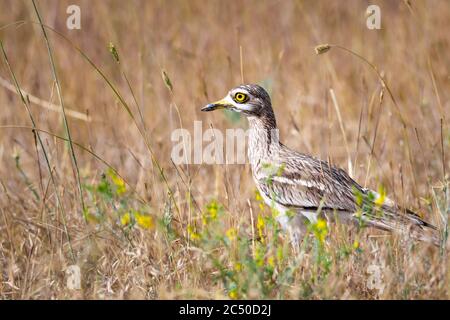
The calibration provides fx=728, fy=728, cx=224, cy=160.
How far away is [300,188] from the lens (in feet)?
14.6

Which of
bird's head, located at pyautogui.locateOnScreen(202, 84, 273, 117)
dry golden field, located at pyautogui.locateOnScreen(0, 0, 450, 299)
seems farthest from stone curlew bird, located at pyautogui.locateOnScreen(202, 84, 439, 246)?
dry golden field, located at pyautogui.locateOnScreen(0, 0, 450, 299)

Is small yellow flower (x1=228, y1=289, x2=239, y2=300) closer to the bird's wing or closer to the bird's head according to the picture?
the bird's wing

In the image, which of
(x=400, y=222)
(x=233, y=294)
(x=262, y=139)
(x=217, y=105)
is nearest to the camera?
(x=233, y=294)

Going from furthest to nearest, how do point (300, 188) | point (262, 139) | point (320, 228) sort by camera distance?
point (262, 139) → point (300, 188) → point (320, 228)

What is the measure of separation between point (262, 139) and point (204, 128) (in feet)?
6.74

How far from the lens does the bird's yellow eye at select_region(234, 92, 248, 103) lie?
15.5 ft

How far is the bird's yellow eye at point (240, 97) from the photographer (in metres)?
4.72

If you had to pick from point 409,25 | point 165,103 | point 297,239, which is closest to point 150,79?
point 165,103

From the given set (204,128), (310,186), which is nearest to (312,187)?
(310,186)

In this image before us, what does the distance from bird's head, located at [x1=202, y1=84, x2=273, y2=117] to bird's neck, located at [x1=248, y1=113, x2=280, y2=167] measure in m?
0.07

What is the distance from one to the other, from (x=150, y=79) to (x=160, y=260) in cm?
393

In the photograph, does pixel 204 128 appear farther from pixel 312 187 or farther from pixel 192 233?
pixel 192 233

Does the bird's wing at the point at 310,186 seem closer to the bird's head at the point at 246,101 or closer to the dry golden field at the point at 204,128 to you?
the dry golden field at the point at 204,128

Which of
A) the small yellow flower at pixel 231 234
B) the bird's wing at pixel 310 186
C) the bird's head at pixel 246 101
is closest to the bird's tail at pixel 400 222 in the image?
the bird's wing at pixel 310 186
